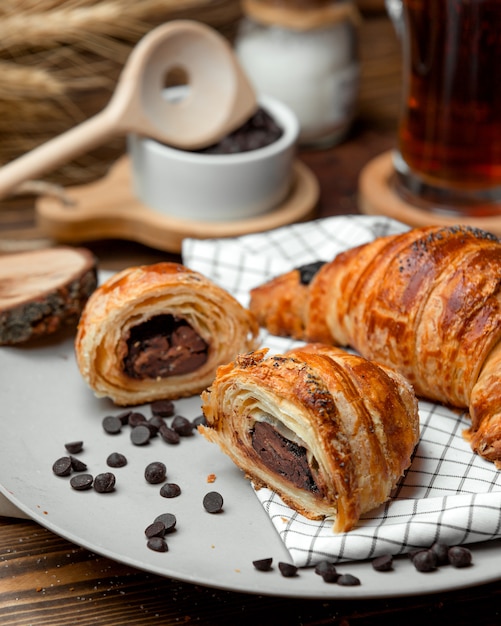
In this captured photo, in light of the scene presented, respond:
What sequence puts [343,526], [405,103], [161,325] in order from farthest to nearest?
[405,103], [161,325], [343,526]

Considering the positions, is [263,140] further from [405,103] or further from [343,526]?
[343,526]

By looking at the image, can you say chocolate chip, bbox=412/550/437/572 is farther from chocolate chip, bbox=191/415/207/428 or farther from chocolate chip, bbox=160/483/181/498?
chocolate chip, bbox=191/415/207/428

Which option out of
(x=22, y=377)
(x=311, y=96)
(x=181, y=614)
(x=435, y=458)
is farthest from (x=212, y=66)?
(x=181, y=614)

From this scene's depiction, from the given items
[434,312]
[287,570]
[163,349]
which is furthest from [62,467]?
[434,312]

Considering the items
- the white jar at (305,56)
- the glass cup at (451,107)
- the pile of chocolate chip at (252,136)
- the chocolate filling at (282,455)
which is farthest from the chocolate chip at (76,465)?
the white jar at (305,56)

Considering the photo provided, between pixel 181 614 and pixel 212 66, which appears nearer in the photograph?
pixel 181 614

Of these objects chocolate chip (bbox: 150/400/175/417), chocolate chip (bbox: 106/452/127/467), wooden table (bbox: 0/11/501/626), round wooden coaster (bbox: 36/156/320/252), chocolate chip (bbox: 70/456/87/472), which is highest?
chocolate chip (bbox: 70/456/87/472)

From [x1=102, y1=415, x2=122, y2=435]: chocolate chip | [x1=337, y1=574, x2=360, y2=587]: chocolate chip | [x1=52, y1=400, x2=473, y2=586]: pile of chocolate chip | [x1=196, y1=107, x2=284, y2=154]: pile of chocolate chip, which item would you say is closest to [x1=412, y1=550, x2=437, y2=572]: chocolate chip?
[x1=52, y1=400, x2=473, y2=586]: pile of chocolate chip
